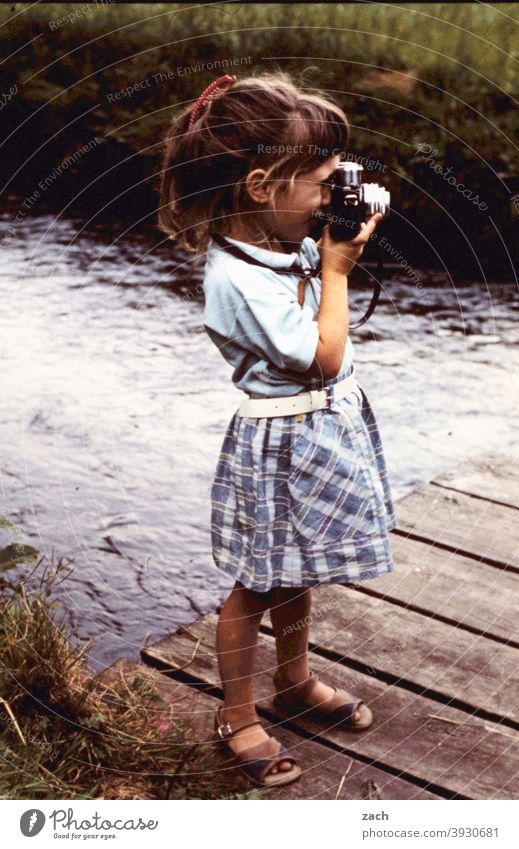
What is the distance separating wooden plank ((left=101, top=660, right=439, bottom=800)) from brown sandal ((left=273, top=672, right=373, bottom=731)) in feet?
0.16

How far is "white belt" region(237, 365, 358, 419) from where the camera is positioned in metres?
1.54

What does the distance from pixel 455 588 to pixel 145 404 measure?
137cm

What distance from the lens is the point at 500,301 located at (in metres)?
3.96

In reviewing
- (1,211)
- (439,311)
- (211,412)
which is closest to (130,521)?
(211,412)

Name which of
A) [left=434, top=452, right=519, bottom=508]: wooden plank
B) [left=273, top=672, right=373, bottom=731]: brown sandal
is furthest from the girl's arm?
[left=434, top=452, right=519, bottom=508]: wooden plank

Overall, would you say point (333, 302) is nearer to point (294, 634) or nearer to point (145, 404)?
point (294, 634)

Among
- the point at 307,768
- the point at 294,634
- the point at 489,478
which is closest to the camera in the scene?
the point at 307,768

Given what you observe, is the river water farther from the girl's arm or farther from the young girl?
the girl's arm

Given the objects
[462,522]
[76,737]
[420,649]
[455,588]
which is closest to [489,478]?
[462,522]

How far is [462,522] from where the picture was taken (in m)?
2.33

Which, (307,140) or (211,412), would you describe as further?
(211,412)
